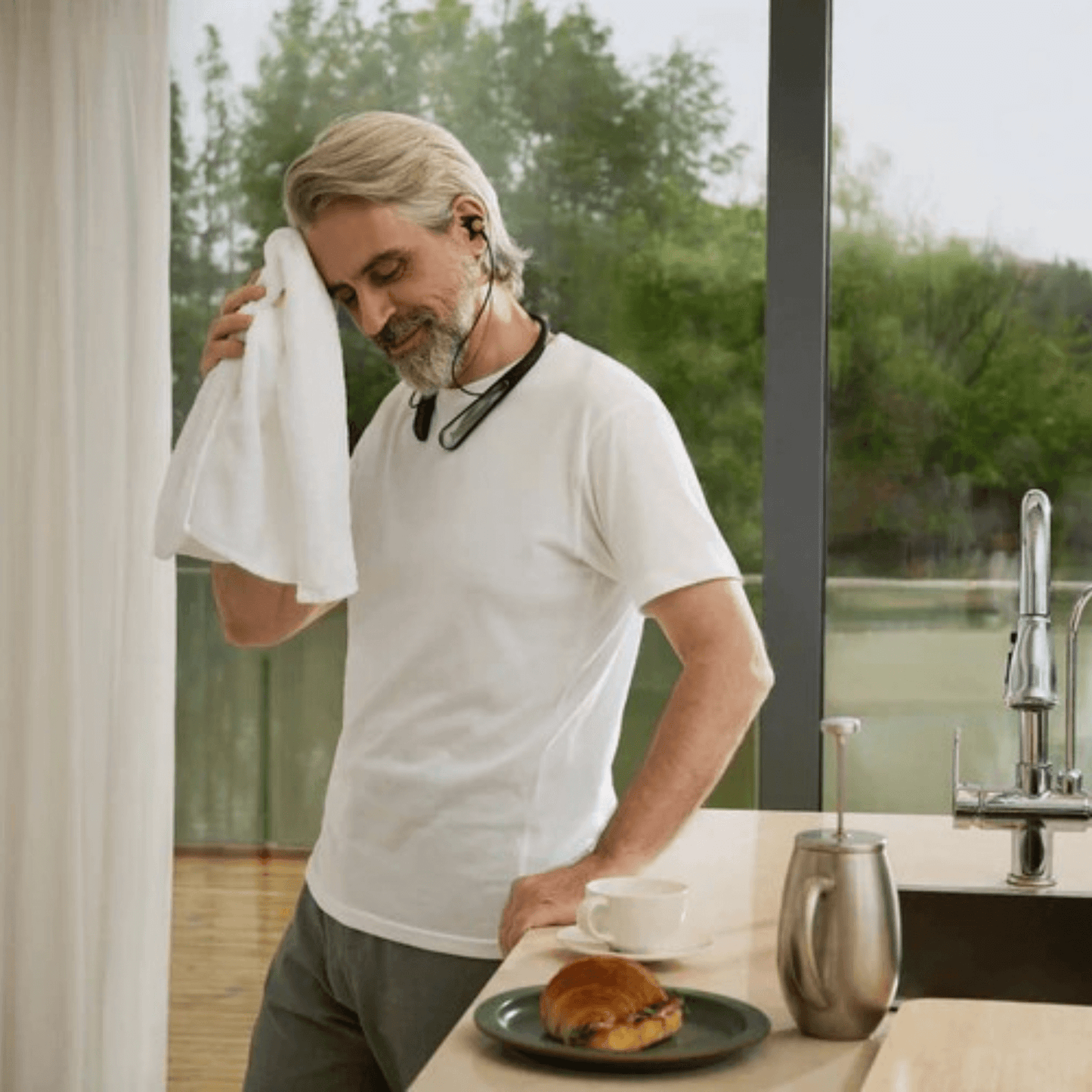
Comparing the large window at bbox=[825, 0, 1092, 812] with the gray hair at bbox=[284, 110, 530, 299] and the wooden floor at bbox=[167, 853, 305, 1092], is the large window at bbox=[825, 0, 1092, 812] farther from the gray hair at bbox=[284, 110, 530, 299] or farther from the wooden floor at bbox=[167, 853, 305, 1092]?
the gray hair at bbox=[284, 110, 530, 299]

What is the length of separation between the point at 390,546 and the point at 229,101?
1.86 meters

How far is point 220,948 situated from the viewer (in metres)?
3.65

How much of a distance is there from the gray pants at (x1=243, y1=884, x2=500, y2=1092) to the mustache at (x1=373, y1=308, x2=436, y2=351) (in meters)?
0.58

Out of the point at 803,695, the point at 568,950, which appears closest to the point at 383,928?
the point at 568,950

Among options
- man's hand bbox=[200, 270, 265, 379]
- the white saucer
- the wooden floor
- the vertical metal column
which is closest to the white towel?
man's hand bbox=[200, 270, 265, 379]

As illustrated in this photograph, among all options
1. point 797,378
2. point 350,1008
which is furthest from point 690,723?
point 797,378

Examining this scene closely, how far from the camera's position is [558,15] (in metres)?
3.46

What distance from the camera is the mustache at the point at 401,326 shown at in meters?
1.99

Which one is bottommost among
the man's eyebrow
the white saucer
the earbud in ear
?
the white saucer

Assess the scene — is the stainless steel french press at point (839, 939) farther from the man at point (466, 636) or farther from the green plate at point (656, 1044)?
the man at point (466, 636)

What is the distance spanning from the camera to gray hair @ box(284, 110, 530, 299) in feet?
6.42

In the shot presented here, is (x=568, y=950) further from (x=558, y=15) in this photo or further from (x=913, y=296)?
(x=558, y=15)

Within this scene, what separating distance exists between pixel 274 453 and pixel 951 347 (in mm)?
1621

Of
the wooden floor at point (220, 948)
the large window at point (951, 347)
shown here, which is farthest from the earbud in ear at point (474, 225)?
the wooden floor at point (220, 948)
